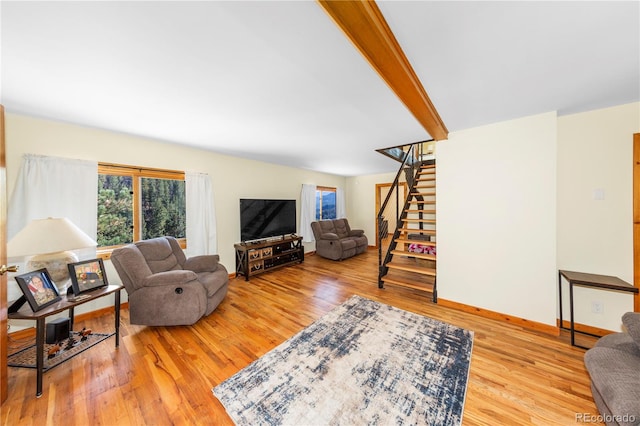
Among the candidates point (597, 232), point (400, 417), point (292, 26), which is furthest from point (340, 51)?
point (597, 232)

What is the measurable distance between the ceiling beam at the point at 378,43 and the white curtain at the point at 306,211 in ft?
12.7

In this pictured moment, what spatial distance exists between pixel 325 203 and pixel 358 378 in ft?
16.6

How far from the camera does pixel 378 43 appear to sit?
1.16 metres

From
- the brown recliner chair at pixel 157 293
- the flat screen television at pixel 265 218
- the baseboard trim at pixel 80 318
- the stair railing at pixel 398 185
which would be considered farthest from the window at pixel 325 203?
the baseboard trim at pixel 80 318

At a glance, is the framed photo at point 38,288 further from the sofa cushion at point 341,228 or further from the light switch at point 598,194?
the light switch at point 598,194

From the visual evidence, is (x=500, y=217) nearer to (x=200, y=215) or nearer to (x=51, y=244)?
(x=200, y=215)

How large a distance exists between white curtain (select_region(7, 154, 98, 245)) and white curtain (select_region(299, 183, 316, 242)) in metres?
3.69

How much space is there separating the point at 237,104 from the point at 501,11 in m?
1.92

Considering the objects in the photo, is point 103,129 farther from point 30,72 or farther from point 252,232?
point 252,232

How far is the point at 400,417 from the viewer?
4.35 ft

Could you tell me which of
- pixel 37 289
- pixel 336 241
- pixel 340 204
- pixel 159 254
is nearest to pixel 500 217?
pixel 336 241

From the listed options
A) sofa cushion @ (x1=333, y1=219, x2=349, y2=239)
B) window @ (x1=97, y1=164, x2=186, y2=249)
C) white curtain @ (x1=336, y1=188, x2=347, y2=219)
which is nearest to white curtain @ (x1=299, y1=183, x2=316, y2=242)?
sofa cushion @ (x1=333, y1=219, x2=349, y2=239)

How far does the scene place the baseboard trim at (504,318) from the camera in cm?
221

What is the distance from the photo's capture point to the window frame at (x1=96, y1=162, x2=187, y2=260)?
9.06 feet
